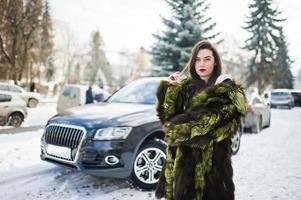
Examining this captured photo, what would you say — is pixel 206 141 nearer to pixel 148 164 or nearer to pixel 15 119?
pixel 148 164

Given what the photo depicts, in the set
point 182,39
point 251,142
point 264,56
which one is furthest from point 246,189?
point 264,56

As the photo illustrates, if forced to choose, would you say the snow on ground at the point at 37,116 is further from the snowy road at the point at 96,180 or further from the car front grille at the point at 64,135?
the car front grille at the point at 64,135

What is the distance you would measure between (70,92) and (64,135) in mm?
10947

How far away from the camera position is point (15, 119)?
12734 mm

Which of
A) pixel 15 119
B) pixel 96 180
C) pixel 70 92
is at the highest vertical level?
pixel 70 92

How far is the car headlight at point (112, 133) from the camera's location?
16.1 ft

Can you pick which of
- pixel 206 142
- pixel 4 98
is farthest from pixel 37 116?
pixel 206 142

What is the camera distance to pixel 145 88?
6.55 meters

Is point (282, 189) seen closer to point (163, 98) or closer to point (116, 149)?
point (116, 149)

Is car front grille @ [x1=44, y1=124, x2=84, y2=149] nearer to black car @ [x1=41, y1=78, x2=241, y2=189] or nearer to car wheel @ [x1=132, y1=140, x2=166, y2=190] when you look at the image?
black car @ [x1=41, y1=78, x2=241, y2=189]

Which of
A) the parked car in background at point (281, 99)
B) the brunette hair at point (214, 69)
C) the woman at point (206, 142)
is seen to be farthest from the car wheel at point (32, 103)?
the woman at point (206, 142)

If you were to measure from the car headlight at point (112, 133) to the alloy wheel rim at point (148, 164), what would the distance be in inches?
16.1

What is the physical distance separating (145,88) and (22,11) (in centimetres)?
2277

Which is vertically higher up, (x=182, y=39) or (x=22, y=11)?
(x=22, y=11)
